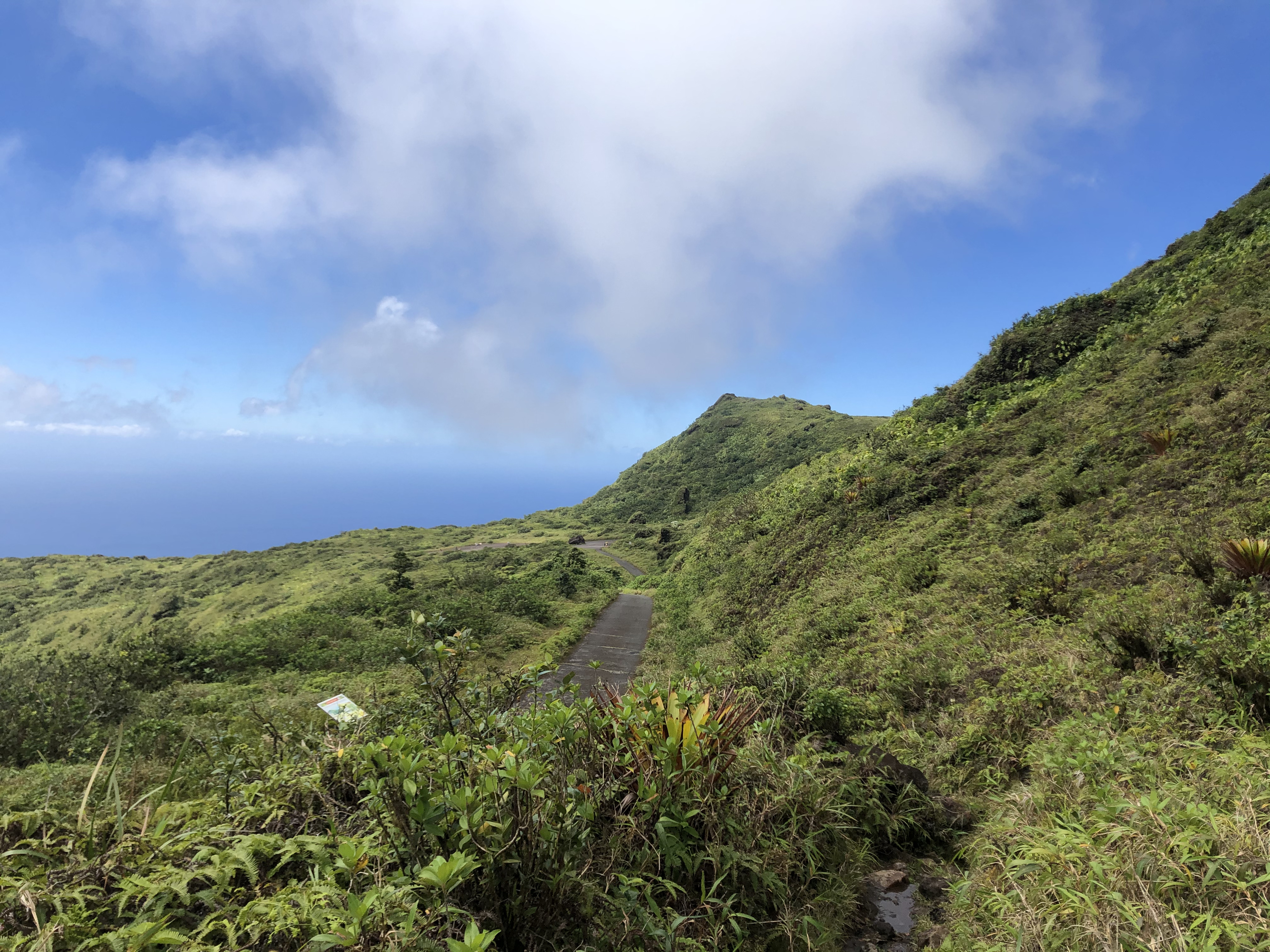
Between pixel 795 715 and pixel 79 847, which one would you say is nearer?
pixel 79 847

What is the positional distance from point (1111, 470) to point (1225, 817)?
9.07 meters

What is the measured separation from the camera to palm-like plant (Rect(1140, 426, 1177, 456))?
9.04 m

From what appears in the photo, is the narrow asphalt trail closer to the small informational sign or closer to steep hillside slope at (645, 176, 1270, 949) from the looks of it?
steep hillside slope at (645, 176, 1270, 949)

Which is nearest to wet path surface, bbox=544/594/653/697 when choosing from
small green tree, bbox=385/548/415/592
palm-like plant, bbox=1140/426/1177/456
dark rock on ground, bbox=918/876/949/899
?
dark rock on ground, bbox=918/876/949/899

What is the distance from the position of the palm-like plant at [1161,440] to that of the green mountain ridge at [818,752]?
0.08 meters

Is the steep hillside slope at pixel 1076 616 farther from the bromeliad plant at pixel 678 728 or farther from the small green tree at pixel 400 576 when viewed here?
the small green tree at pixel 400 576

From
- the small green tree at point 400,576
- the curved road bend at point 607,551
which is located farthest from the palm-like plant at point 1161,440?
the curved road bend at point 607,551

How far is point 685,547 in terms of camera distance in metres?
33.8

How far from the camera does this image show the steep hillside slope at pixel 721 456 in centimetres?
5553

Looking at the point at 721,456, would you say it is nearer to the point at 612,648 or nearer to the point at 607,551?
the point at 607,551

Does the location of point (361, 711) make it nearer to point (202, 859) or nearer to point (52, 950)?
point (202, 859)

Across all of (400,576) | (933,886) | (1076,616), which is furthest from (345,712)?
(400,576)

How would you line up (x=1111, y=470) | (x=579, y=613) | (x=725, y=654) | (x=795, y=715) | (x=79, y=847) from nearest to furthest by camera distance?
(x=79, y=847) → (x=795, y=715) → (x=1111, y=470) → (x=725, y=654) → (x=579, y=613)

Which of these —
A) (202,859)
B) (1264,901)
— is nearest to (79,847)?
(202,859)
